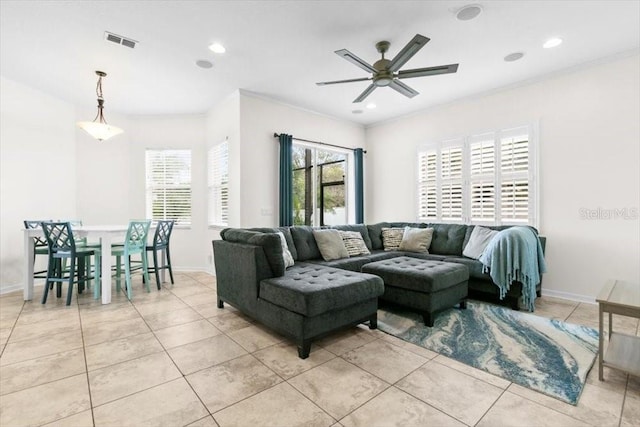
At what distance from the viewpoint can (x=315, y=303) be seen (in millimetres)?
2307

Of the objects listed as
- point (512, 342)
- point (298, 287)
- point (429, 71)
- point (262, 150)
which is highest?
point (429, 71)

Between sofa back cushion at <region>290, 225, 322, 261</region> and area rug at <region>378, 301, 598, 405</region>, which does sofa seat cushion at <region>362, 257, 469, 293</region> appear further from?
sofa back cushion at <region>290, 225, 322, 261</region>

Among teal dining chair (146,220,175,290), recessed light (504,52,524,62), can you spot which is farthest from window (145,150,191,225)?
recessed light (504,52,524,62)

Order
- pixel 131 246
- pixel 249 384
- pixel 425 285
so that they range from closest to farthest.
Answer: pixel 249 384
pixel 425 285
pixel 131 246

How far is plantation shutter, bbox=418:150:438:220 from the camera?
204 inches

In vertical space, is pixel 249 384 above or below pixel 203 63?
below

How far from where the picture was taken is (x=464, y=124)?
15.8 ft

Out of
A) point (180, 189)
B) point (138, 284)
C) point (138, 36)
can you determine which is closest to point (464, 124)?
point (138, 36)

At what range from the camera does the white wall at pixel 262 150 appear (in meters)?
4.56

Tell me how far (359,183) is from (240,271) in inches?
142

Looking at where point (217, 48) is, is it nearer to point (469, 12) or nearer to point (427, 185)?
point (469, 12)

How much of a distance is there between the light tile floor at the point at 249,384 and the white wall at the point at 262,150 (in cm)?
211

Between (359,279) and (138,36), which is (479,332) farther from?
(138,36)

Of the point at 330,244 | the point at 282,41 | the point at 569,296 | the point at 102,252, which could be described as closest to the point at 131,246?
the point at 102,252
